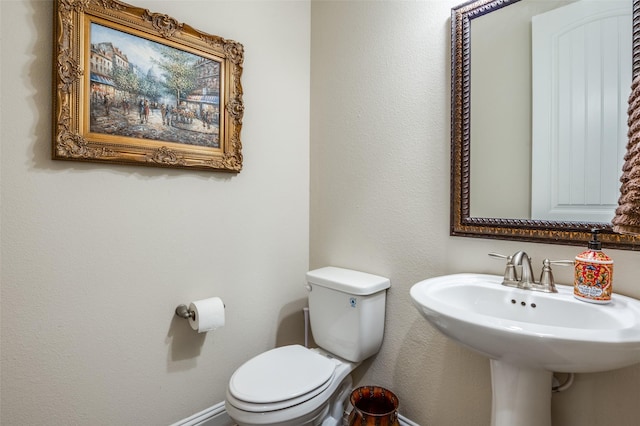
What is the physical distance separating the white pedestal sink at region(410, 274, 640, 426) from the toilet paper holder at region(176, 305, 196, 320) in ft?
3.12

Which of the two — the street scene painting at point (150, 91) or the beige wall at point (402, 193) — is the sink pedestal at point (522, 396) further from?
the street scene painting at point (150, 91)

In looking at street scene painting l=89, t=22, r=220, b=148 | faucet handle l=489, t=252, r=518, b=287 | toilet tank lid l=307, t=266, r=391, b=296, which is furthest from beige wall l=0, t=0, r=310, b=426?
faucet handle l=489, t=252, r=518, b=287

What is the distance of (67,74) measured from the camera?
1.11 m

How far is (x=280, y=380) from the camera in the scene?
1.23 meters

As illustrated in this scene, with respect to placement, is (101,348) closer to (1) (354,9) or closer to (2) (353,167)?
(2) (353,167)

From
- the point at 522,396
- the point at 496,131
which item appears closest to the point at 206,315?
the point at 522,396

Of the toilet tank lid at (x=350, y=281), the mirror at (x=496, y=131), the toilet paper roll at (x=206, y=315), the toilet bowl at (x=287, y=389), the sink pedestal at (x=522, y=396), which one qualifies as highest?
the mirror at (x=496, y=131)

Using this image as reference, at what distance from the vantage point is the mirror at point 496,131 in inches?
44.2

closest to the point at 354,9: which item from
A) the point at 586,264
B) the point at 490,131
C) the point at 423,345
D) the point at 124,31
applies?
the point at 490,131

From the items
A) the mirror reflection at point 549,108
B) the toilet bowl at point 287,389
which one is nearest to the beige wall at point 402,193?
the mirror reflection at point 549,108

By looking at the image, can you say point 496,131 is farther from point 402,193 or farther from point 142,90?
point 142,90

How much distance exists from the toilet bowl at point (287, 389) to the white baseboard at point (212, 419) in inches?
12.3

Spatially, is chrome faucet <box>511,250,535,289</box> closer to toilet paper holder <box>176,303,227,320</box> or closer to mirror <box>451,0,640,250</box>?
mirror <box>451,0,640,250</box>

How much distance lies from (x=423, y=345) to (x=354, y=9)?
1657 millimetres
